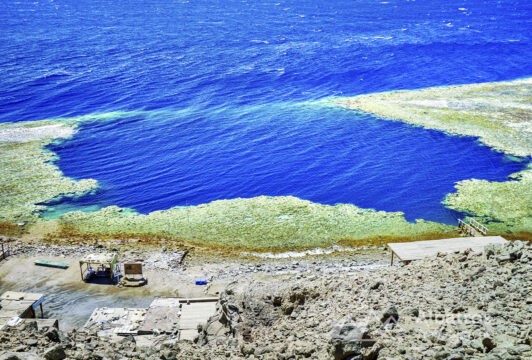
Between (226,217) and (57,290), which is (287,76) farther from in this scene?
(57,290)

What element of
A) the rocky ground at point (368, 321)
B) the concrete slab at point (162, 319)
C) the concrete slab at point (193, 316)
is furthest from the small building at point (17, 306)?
the concrete slab at point (193, 316)

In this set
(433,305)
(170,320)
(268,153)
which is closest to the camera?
(433,305)

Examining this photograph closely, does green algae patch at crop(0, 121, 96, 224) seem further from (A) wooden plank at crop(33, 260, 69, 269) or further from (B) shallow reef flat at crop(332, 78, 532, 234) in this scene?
(B) shallow reef flat at crop(332, 78, 532, 234)

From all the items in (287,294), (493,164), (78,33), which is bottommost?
(493,164)

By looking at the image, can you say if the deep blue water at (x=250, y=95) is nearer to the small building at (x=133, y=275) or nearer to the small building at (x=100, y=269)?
the small building at (x=100, y=269)

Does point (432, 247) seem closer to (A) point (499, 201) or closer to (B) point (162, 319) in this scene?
(B) point (162, 319)

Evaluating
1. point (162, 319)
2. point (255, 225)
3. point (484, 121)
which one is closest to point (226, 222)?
point (255, 225)

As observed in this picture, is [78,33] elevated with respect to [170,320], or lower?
elevated

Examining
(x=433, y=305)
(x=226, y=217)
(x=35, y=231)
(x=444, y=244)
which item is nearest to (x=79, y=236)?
(x=35, y=231)
